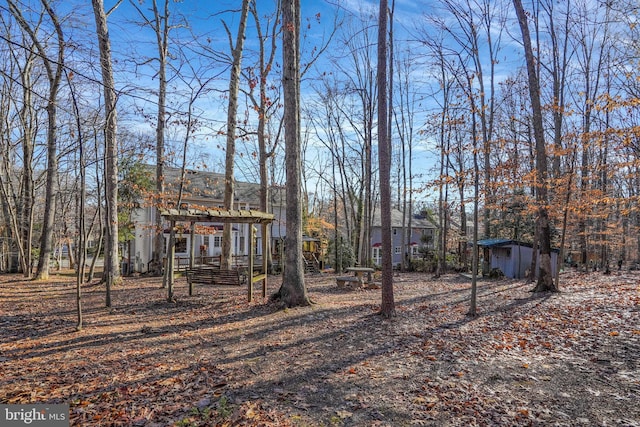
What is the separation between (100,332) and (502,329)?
7525 mm

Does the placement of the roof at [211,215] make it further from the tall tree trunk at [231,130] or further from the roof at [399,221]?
the roof at [399,221]

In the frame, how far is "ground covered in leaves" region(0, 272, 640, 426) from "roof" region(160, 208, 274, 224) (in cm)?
220

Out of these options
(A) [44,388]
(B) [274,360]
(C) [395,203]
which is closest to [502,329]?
(B) [274,360]

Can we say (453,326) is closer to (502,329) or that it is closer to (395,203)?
(502,329)

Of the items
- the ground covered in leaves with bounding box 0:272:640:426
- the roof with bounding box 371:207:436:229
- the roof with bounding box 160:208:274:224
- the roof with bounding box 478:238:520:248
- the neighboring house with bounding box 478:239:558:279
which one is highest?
the roof with bounding box 371:207:436:229

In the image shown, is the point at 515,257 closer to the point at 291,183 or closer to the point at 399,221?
the point at 291,183

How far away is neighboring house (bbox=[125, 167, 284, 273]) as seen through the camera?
2153 cm

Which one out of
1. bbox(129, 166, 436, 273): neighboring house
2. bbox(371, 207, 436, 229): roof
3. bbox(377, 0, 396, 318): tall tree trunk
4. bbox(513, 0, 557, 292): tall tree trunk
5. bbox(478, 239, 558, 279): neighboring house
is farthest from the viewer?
bbox(371, 207, 436, 229): roof

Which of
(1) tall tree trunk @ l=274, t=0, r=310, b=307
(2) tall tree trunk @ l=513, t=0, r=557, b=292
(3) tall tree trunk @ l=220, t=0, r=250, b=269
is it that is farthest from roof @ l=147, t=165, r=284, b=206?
(2) tall tree trunk @ l=513, t=0, r=557, b=292

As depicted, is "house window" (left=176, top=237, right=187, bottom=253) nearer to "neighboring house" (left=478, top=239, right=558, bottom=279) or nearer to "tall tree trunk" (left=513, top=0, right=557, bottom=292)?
"neighboring house" (left=478, top=239, right=558, bottom=279)

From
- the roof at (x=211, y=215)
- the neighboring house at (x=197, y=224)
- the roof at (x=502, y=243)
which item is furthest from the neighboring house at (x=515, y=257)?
the roof at (x=211, y=215)

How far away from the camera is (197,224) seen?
2127cm

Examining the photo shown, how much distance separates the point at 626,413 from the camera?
360 centimetres

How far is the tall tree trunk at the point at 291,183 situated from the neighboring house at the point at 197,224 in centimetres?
1067
